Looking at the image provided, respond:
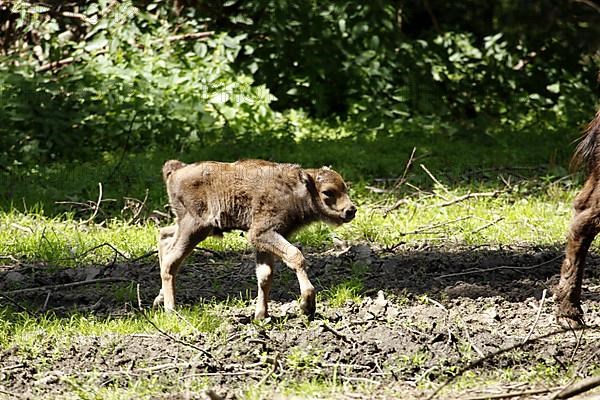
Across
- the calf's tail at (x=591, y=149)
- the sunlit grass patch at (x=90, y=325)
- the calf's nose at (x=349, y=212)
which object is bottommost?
the sunlit grass patch at (x=90, y=325)

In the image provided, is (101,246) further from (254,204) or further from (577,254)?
(577,254)

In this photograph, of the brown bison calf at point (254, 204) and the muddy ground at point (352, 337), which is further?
the brown bison calf at point (254, 204)

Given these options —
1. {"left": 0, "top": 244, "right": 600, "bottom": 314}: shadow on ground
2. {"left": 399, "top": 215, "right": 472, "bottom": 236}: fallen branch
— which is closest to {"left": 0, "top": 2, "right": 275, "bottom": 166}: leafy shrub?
{"left": 399, "top": 215, "right": 472, "bottom": 236}: fallen branch

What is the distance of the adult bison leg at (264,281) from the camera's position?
5.95m

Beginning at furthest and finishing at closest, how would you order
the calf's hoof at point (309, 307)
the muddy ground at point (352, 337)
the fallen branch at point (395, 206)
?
the fallen branch at point (395, 206)
the calf's hoof at point (309, 307)
the muddy ground at point (352, 337)

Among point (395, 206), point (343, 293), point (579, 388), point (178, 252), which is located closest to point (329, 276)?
point (343, 293)

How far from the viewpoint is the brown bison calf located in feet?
19.9

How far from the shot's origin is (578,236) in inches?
238

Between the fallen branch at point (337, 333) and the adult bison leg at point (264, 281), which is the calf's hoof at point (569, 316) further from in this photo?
the adult bison leg at point (264, 281)

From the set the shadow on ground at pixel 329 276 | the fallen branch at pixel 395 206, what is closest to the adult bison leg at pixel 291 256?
the shadow on ground at pixel 329 276

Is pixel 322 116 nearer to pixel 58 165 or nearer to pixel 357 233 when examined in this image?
pixel 58 165

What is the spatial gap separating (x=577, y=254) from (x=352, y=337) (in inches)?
55.8

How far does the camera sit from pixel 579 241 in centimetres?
604

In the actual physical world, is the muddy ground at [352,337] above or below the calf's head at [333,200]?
below
